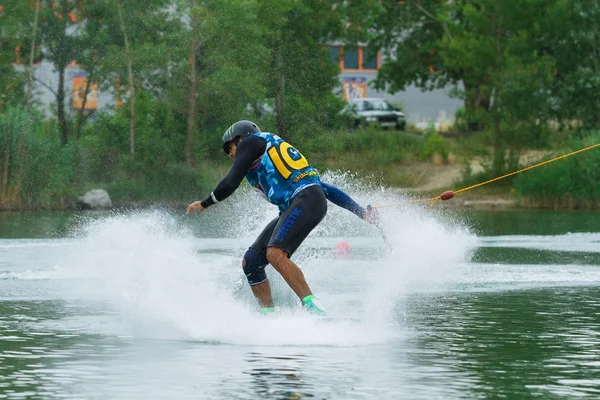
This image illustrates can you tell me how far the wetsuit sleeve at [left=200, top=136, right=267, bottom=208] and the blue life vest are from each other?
83 millimetres

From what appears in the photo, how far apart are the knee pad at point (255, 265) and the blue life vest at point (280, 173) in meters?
0.40

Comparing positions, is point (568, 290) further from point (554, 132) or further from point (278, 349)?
point (554, 132)

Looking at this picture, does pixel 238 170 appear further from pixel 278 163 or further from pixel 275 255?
pixel 275 255

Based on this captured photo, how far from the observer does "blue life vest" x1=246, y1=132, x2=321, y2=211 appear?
11.1 m

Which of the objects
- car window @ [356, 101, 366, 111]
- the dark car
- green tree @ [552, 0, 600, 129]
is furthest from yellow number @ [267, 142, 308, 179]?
car window @ [356, 101, 366, 111]

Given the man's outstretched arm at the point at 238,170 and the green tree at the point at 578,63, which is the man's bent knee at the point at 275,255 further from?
the green tree at the point at 578,63

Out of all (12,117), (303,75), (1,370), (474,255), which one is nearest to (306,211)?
(1,370)

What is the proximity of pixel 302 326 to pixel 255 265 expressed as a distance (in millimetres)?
672

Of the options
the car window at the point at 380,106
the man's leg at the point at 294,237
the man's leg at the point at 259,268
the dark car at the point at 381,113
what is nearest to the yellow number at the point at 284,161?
the man's leg at the point at 294,237

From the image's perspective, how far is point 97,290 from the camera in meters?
15.3

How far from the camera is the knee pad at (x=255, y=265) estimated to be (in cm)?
1138

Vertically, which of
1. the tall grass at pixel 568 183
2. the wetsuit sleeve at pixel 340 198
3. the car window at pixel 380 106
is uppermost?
the car window at pixel 380 106

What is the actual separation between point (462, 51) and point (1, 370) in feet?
103

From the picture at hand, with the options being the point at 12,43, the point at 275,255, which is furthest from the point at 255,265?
the point at 12,43
